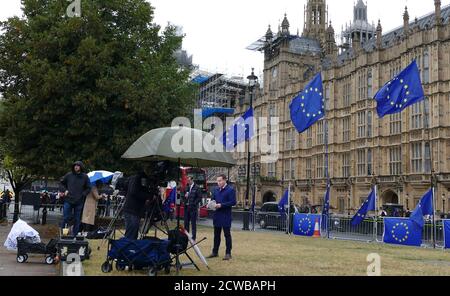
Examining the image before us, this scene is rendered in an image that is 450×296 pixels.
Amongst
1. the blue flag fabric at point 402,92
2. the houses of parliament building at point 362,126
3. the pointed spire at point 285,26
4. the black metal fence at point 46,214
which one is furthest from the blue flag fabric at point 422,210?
the pointed spire at point 285,26

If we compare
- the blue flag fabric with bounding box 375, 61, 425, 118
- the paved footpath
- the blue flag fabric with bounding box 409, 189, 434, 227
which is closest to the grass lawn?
the paved footpath

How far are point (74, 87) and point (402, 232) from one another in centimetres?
1437

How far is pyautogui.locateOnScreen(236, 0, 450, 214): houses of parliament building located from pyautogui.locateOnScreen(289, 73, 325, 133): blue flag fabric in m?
12.2

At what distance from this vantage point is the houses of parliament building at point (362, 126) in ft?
134

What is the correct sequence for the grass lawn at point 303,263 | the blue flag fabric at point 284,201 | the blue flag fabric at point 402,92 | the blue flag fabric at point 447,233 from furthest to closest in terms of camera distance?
the blue flag fabric at point 284,201
the blue flag fabric at point 402,92
the blue flag fabric at point 447,233
the grass lawn at point 303,263

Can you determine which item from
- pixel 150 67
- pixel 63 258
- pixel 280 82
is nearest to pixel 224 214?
pixel 63 258

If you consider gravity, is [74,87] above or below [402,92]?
above

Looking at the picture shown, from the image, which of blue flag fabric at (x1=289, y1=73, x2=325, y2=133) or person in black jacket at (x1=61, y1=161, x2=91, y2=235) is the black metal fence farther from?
blue flag fabric at (x1=289, y1=73, x2=325, y2=133)

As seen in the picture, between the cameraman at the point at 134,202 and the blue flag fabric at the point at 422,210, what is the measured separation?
11892 mm

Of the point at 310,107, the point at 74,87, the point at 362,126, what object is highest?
the point at 362,126

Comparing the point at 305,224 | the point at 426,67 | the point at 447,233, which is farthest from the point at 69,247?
the point at 426,67

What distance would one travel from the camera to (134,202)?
10180 mm

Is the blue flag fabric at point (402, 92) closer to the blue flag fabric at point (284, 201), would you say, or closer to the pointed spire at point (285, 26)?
the blue flag fabric at point (284, 201)

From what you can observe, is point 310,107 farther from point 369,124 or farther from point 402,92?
point 369,124
